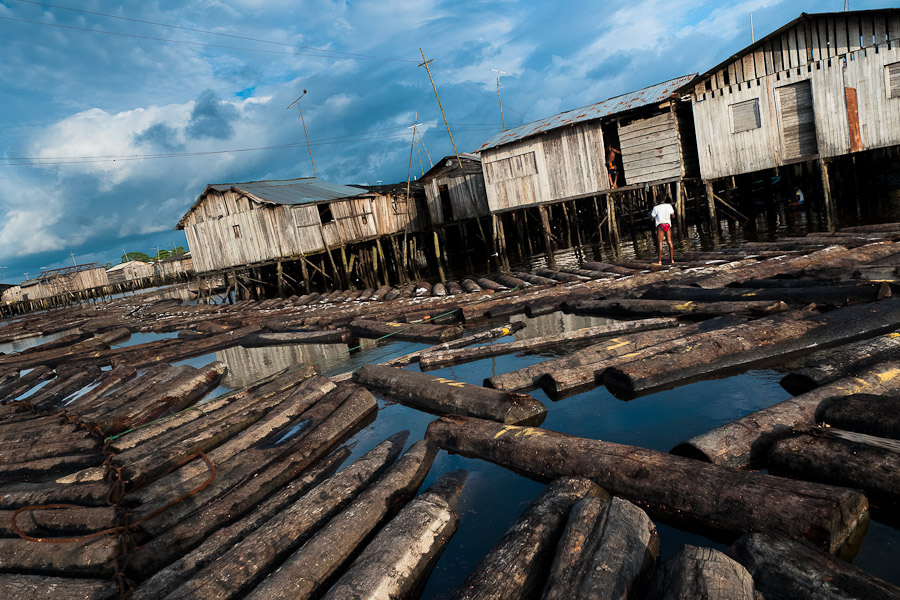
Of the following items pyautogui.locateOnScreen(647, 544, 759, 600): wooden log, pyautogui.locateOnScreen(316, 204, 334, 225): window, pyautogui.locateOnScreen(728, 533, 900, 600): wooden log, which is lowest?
pyautogui.locateOnScreen(728, 533, 900, 600): wooden log

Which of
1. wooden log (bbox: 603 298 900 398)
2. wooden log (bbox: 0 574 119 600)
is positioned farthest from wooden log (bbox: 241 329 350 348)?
wooden log (bbox: 0 574 119 600)

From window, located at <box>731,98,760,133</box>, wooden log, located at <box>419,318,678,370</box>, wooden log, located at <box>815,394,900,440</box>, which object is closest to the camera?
wooden log, located at <box>815,394,900,440</box>

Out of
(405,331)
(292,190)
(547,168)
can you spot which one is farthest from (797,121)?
(292,190)

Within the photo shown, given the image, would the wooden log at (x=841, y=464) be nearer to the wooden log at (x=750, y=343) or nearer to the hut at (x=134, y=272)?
the wooden log at (x=750, y=343)

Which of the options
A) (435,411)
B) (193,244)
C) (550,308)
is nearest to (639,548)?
(435,411)

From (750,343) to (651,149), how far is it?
18607 mm

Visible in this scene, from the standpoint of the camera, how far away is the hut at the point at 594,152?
22.2 metres

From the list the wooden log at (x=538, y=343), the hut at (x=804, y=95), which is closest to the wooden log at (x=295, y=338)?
the wooden log at (x=538, y=343)

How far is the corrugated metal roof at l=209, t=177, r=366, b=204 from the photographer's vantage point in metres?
27.8

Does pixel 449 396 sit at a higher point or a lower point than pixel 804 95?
lower

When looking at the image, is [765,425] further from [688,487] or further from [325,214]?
[325,214]

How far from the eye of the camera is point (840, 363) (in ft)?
17.1

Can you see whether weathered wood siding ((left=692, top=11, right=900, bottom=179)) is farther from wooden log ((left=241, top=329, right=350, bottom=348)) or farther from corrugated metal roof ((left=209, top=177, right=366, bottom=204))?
corrugated metal roof ((left=209, top=177, right=366, bottom=204))

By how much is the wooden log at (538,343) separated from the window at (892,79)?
17639 millimetres
